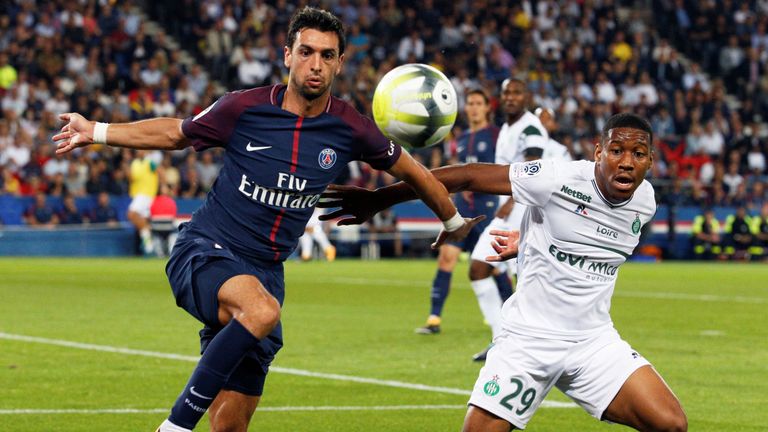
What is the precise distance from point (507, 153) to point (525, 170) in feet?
21.9

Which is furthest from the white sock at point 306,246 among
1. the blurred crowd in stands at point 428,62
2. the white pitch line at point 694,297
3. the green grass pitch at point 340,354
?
the white pitch line at point 694,297

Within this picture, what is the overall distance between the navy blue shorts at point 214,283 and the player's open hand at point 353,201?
528mm

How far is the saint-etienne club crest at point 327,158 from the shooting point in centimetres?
630

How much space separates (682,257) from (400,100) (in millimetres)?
26594

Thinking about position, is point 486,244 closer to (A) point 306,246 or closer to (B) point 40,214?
(A) point 306,246

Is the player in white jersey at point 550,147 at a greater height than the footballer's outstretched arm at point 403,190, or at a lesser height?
lesser

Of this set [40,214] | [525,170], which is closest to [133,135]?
[525,170]

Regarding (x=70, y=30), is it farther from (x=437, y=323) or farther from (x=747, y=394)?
(x=747, y=394)

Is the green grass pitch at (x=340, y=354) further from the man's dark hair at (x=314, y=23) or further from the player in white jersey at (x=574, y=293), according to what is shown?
the man's dark hair at (x=314, y=23)

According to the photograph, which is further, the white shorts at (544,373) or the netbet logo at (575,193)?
the netbet logo at (575,193)

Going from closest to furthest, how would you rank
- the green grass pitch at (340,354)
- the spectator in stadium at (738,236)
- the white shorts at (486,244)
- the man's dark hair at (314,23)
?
1. the man's dark hair at (314,23)
2. the green grass pitch at (340,354)
3. the white shorts at (486,244)
4. the spectator in stadium at (738,236)

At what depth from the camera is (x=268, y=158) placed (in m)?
6.23

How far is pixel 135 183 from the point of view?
28.0 metres

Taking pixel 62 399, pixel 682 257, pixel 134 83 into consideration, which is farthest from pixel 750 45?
pixel 62 399
